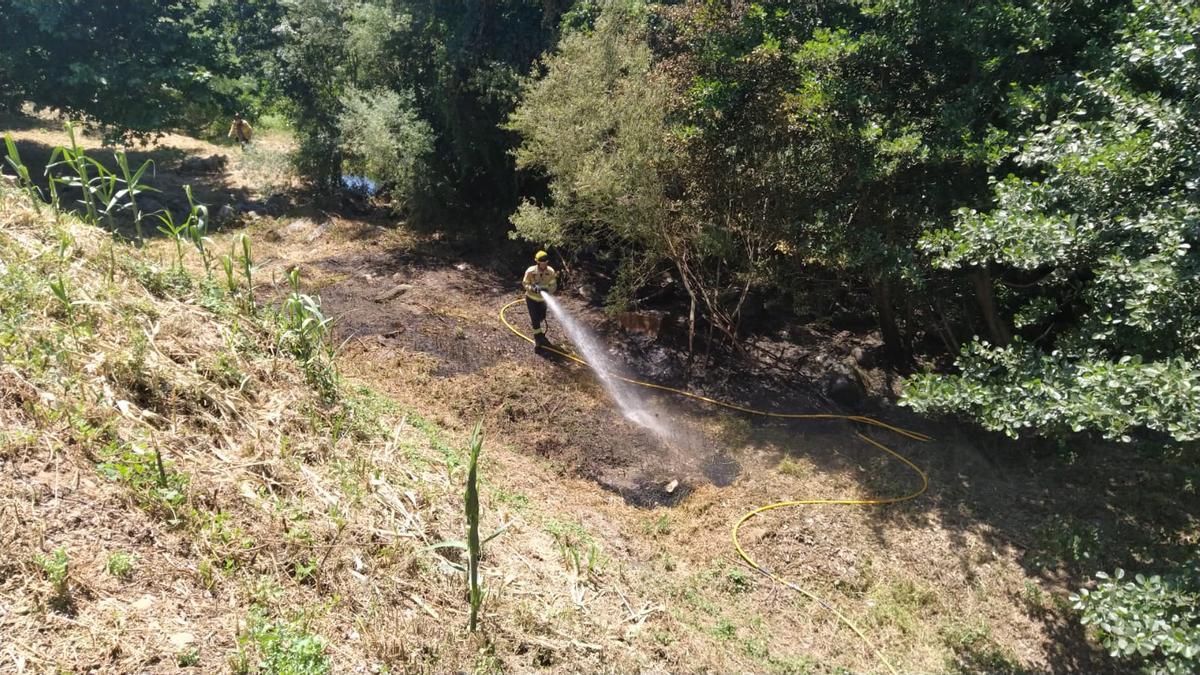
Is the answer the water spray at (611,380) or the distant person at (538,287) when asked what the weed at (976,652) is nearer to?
the water spray at (611,380)

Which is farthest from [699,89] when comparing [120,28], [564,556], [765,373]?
[120,28]

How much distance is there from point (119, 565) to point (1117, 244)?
5.92 m

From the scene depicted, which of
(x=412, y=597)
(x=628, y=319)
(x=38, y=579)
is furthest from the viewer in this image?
(x=628, y=319)

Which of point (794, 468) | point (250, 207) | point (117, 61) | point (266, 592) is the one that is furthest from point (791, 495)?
point (117, 61)

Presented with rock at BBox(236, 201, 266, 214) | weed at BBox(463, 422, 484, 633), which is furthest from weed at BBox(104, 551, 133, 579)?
rock at BBox(236, 201, 266, 214)

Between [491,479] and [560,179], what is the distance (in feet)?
17.4

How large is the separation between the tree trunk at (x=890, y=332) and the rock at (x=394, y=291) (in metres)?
6.74

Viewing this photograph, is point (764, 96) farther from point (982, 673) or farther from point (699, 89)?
point (982, 673)

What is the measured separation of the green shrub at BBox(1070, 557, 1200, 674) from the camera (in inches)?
126

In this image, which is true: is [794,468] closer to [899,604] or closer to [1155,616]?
[899,604]

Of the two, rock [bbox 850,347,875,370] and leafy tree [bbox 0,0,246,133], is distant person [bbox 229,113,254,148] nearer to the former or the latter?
leafy tree [bbox 0,0,246,133]

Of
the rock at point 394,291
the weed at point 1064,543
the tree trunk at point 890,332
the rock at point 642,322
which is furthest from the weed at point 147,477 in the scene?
the tree trunk at point 890,332

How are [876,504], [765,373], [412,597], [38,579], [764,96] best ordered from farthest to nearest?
[765,373] < [764,96] < [876,504] < [412,597] < [38,579]

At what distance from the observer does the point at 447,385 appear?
7.68 metres
